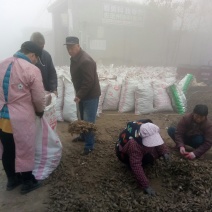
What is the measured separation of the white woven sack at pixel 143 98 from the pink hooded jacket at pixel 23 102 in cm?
330

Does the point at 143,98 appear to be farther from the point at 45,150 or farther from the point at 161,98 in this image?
the point at 45,150

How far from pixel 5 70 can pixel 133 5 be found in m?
14.4

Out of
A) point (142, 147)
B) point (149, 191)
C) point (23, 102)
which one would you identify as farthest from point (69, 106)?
point (149, 191)

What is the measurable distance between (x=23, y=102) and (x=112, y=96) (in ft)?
11.5

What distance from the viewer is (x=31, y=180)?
2762mm

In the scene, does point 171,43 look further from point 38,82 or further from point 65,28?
point 38,82

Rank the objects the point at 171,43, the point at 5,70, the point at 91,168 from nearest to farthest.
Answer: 1. the point at 5,70
2. the point at 91,168
3. the point at 171,43

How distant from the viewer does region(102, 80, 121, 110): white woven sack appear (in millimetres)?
5727

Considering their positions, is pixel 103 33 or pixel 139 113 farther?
pixel 103 33

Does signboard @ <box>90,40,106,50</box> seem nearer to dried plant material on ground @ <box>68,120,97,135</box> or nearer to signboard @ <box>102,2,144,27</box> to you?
signboard @ <box>102,2,144,27</box>

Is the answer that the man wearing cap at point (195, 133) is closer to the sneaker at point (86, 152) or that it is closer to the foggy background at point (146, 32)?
the sneaker at point (86, 152)

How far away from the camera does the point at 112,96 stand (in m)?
5.75

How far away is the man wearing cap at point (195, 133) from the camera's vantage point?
3152mm

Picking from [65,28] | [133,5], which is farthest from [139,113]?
[65,28]
